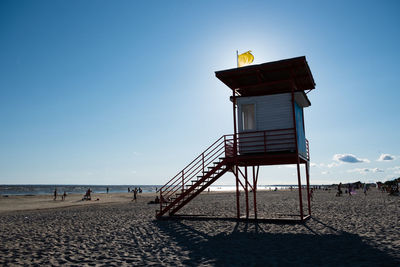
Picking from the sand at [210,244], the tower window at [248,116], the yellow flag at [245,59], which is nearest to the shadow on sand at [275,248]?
the sand at [210,244]

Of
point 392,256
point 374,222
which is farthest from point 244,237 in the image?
point 374,222

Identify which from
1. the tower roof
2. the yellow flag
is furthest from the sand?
the yellow flag

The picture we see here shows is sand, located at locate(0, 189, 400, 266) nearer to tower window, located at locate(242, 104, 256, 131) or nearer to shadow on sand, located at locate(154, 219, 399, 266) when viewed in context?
shadow on sand, located at locate(154, 219, 399, 266)

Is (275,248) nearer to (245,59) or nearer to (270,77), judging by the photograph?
(270,77)

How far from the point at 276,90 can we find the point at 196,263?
11968 millimetres

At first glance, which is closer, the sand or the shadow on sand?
the shadow on sand

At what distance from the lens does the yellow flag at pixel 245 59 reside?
653 inches

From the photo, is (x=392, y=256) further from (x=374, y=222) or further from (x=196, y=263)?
(x=374, y=222)

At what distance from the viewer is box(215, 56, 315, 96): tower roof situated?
582 inches

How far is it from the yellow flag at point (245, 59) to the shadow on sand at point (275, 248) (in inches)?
358

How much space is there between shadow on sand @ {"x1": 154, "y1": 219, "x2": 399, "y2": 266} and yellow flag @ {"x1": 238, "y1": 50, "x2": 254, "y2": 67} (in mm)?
9098

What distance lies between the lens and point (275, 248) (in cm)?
980

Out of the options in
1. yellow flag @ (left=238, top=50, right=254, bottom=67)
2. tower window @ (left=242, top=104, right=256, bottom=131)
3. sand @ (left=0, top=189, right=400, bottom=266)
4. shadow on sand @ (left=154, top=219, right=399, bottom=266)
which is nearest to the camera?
shadow on sand @ (left=154, top=219, right=399, bottom=266)

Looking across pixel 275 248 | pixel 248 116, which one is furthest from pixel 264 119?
pixel 275 248
